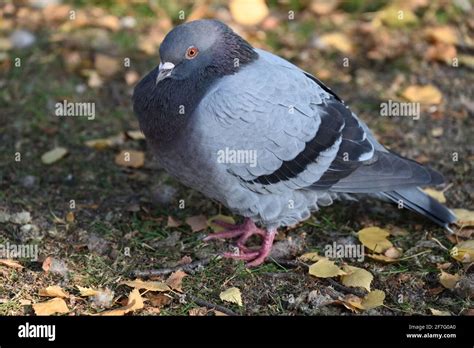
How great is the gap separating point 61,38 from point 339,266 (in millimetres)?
4514

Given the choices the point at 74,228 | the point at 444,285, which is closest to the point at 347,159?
the point at 444,285

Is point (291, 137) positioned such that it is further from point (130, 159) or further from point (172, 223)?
point (130, 159)

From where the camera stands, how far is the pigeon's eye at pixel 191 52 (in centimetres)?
506

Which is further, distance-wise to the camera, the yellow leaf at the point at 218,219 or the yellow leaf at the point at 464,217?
the yellow leaf at the point at 218,219

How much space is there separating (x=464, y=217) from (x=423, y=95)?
6.70 ft

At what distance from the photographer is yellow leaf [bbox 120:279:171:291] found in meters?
4.66

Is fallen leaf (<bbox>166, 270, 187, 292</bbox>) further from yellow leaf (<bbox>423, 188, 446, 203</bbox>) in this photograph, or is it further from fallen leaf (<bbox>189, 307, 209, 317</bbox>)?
yellow leaf (<bbox>423, 188, 446, 203</bbox>)

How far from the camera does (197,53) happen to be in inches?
201

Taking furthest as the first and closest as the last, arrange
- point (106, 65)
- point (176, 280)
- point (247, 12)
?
point (247, 12), point (106, 65), point (176, 280)

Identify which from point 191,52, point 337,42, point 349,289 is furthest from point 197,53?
point 337,42

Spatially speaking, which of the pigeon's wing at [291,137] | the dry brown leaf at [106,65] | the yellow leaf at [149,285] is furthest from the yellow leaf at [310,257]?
the dry brown leaf at [106,65]

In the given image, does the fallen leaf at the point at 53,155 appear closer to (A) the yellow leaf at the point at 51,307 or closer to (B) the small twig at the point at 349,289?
(A) the yellow leaf at the point at 51,307

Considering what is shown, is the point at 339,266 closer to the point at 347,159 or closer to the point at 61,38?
the point at 347,159

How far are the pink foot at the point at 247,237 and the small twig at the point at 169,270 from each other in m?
0.21
